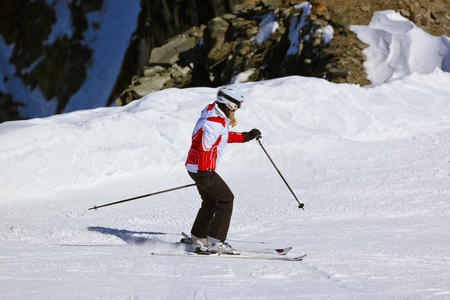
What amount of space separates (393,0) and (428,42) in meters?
4.05

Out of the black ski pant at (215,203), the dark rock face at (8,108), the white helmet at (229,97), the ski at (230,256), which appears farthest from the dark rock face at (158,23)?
the ski at (230,256)

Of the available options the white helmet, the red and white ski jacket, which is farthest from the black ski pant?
the white helmet

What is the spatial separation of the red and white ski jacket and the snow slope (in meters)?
0.86

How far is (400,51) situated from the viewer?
15391mm

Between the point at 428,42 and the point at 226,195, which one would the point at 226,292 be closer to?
the point at 226,195

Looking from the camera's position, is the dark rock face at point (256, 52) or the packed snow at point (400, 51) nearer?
the packed snow at point (400, 51)

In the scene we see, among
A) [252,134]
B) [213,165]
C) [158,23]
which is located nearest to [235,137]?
[252,134]

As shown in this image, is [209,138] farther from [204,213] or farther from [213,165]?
[204,213]

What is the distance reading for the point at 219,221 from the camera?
16.0 feet

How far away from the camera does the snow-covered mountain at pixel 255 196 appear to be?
3941mm

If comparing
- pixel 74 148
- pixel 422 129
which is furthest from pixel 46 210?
pixel 422 129

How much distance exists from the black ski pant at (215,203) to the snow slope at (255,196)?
0.37 meters

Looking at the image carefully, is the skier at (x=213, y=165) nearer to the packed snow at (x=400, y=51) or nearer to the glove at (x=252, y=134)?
the glove at (x=252, y=134)

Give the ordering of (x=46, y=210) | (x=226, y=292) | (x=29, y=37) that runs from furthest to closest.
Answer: (x=29, y=37), (x=46, y=210), (x=226, y=292)
